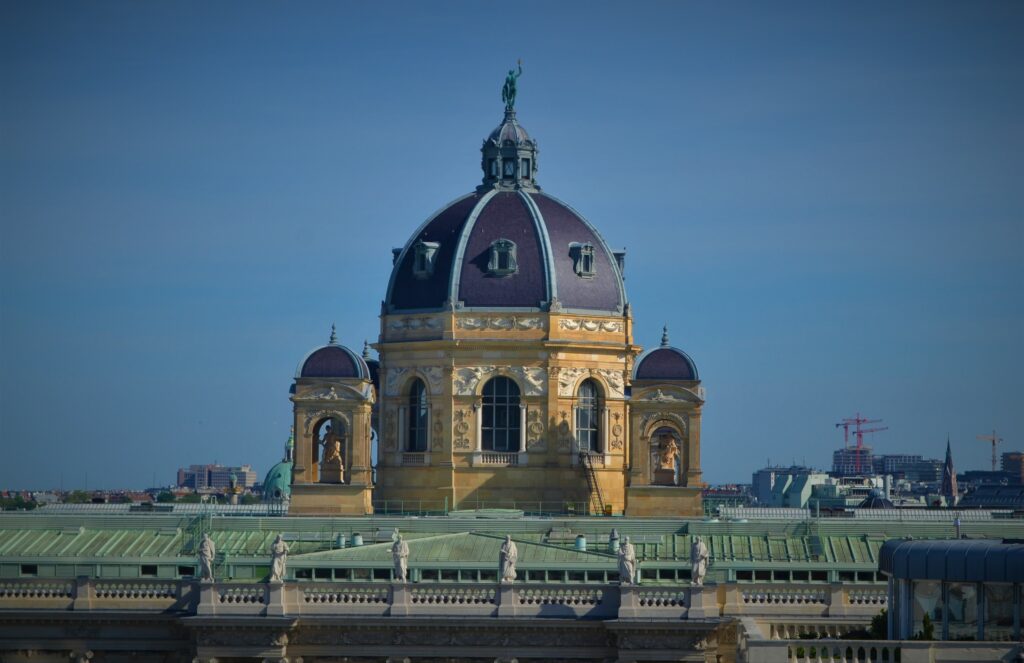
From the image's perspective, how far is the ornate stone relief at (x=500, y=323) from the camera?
13150cm

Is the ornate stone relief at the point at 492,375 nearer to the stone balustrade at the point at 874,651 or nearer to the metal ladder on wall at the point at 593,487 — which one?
the metal ladder on wall at the point at 593,487

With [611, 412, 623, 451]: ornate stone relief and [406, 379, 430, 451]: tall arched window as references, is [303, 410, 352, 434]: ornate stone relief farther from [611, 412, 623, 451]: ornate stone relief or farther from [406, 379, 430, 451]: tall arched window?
[611, 412, 623, 451]: ornate stone relief

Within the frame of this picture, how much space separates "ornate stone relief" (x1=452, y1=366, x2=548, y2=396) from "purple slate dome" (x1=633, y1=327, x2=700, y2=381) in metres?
5.68

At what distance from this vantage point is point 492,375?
132 m

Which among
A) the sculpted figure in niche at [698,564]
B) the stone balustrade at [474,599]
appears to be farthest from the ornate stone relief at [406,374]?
the sculpted figure in niche at [698,564]

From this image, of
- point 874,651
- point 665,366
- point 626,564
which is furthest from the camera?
point 665,366

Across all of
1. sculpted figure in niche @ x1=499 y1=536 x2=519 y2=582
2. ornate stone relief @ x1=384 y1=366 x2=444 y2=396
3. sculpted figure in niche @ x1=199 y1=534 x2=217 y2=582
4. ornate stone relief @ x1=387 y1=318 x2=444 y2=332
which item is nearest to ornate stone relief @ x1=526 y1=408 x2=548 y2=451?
ornate stone relief @ x1=384 y1=366 x2=444 y2=396

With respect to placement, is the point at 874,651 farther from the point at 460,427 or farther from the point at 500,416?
the point at 500,416

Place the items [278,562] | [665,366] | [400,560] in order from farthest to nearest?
[665,366] < [400,560] < [278,562]

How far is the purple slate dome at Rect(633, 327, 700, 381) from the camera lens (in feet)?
419

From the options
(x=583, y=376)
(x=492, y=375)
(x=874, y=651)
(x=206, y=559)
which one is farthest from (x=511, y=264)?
(x=874, y=651)

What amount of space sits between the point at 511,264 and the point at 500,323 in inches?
118

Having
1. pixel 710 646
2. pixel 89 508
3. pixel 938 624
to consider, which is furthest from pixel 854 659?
pixel 89 508

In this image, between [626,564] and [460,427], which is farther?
[460,427]
